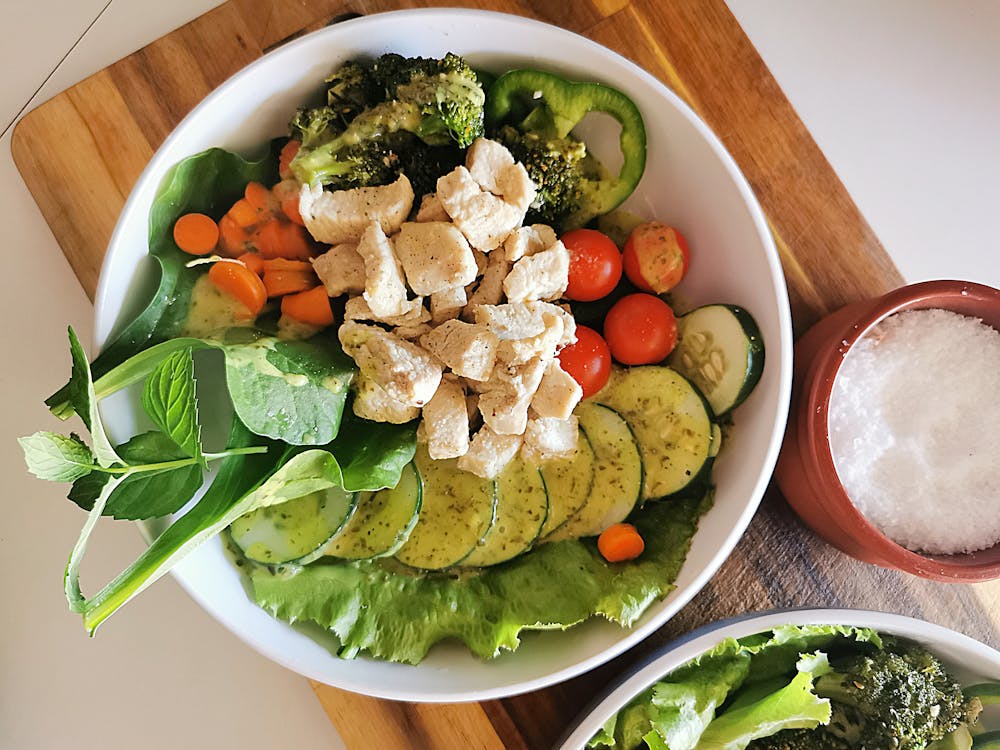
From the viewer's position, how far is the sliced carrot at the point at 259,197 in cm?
145

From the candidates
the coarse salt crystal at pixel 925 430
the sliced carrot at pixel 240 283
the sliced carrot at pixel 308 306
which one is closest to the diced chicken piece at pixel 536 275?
the sliced carrot at pixel 308 306

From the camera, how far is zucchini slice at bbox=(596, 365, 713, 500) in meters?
1.43

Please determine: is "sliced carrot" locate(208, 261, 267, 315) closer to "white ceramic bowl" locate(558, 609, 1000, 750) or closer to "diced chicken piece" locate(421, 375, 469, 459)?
"diced chicken piece" locate(421, 375, 469, 459)

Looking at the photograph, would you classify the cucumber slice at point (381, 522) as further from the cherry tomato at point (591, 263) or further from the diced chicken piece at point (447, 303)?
the cherry tomato at point (591, 263)

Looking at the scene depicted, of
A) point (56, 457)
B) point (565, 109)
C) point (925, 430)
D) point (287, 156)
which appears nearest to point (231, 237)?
point (287, 156)

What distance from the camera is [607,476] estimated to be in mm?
1471

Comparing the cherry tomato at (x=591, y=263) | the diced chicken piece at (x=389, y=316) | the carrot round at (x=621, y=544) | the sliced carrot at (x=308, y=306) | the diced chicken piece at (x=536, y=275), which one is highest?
the sliced carrot at (x=308, y=306)

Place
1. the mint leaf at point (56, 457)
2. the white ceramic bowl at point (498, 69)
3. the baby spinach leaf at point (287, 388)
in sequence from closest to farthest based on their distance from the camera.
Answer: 1. the mint leaf at point (56, 457)
2. the baby spinach leaf at point (287, 388)
3. the white ceramic bowl at point (498, 69)

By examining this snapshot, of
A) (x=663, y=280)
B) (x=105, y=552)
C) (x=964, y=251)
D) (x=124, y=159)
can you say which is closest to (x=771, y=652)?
(x=663, y=280)

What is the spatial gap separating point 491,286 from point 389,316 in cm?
19

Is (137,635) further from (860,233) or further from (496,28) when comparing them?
(860,233)

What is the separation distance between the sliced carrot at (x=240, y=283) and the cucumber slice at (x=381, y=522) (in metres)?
0.39

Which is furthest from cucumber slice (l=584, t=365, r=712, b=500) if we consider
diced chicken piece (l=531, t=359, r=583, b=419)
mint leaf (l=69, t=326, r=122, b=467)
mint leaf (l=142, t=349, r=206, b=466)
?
mint leaf (l=69, t=326, r=122, b=467)

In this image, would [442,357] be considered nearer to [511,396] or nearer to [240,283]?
[511,396]
